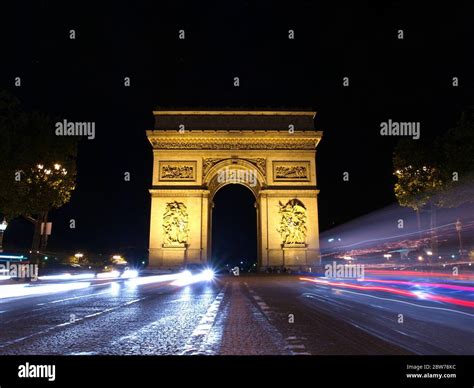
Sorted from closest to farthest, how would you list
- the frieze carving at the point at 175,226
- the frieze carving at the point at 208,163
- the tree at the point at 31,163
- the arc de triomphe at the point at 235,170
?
1. the tree at the point at 31,163
2. the frieze carving at the point at 175,226
3. the arc de triomphe at the point at 235,170
4. the frieze carving at the point at 208,163

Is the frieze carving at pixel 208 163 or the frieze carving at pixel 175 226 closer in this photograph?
the frieze carving at pixel 175 226

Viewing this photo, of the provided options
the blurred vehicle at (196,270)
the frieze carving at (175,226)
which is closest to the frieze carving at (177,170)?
the frieze carving at (175,226)

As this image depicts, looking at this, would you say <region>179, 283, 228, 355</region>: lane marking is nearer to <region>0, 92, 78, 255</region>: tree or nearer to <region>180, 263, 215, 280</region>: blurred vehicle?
<region>0, 92, 78, 255</region>: tree

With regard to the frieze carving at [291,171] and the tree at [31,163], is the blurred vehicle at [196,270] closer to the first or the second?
the frieze carving at [291,171]

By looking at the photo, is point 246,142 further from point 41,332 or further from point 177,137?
point 41,332

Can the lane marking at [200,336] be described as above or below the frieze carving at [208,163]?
below
